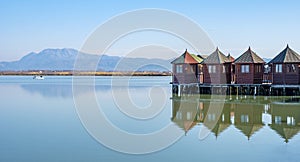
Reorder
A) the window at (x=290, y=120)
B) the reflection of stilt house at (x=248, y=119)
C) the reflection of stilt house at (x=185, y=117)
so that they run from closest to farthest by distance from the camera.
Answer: the reflection of stilt house at (x=248, y=119) → the window at (x=290, y=120) → the reflection of stilt house at (x=185, y=117)

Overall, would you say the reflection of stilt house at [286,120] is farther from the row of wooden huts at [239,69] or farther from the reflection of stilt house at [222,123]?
the row of wooden huts at [239,69]

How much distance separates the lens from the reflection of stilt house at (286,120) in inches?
538

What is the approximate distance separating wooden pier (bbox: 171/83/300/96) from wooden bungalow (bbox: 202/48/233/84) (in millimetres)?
506

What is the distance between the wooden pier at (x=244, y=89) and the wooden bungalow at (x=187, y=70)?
532 mm

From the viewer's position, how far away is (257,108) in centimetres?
2159

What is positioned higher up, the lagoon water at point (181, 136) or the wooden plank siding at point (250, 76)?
the wooden plank siding at point (250, 76)

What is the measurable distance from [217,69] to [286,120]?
13730 mm

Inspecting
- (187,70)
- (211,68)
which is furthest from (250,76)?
(187,70)

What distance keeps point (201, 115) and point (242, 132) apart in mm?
5278

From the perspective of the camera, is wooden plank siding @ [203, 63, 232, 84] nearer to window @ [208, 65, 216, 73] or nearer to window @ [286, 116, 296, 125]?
window @ [208, 65, 216, 73]

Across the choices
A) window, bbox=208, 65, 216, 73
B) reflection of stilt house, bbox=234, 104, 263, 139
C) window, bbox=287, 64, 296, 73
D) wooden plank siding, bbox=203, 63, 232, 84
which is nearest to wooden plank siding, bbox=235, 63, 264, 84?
wooden plank siding, bbox=203, 63, 232, 84

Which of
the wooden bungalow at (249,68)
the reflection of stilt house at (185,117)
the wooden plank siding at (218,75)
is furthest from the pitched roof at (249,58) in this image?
the reflection of stilt house at (185,117)

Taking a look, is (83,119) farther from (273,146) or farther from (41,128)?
(273,146)

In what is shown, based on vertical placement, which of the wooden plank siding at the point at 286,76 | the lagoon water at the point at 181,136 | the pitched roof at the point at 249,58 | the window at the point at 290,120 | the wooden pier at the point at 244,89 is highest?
the pitched roof at the point at 249,58
